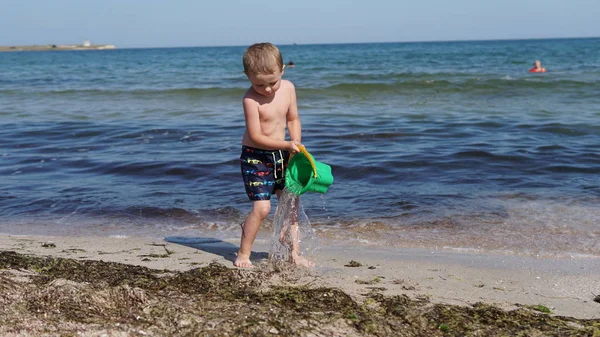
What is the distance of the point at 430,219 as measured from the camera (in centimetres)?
561

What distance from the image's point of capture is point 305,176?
13.4ft

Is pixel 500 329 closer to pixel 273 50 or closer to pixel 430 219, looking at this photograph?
pixel 273 50

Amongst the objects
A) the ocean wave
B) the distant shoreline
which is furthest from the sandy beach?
the distant shoreline

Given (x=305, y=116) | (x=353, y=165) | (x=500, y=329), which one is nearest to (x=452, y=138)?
(x=353, y=165)

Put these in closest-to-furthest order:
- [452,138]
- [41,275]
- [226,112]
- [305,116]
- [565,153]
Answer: [41,275] < [565,153] < [452,138] < [305,116] < [226,112]

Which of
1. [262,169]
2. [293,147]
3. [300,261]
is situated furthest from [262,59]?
[300,261]

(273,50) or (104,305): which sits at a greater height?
(273,50)

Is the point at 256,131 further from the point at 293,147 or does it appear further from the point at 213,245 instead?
the point at 213,245

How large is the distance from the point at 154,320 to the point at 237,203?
11.1 feet

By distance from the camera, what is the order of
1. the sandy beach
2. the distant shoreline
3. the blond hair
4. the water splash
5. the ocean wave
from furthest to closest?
1. the distant shoreline
2. the ocean wave
3. the water splash
4. the blond hair
5. the sandy beach

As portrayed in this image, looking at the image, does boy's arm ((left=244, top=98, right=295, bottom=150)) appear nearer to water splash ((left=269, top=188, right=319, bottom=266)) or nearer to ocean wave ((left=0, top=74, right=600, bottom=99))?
water splash ((left=269, top=188, right=319, bottom=266))

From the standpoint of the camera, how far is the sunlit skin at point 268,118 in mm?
3879

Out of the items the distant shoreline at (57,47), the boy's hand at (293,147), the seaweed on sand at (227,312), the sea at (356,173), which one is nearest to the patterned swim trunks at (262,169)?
the boy's hand at (293,147)

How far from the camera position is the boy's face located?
3.79 meters
